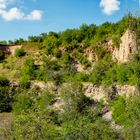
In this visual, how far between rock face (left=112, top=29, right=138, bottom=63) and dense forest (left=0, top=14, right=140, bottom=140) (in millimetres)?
831

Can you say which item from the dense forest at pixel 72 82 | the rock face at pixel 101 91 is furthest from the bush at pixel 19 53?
the rock face at pixel 101 91

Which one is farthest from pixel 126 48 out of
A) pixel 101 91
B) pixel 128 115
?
pixel 128 115

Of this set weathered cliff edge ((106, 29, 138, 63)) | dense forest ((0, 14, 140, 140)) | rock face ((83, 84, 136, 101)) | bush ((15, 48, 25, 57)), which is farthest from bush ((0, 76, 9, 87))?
weathered cliff edge ((106, 29, 138, 63))

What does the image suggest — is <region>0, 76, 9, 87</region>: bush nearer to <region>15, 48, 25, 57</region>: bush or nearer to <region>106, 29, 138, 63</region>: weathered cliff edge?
<region>15, 48, 25, 57</region>: bush

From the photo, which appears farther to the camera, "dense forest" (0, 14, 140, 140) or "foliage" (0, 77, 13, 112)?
"foliage" (0, 77, 13, 112)

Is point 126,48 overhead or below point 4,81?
overhead

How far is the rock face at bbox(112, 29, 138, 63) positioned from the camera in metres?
91.4

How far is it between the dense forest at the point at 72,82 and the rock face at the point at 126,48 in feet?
2.73

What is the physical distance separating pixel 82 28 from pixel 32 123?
47831mm

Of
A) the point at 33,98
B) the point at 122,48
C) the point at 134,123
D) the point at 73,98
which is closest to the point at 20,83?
the point at 33,98

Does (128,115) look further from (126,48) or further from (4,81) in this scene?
(4,81)

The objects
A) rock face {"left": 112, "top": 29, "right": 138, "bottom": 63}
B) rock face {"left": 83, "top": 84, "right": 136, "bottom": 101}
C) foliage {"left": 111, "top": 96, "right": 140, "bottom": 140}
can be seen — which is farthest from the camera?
rock face {"left": 112, "top": 29, "right": 138, "bottom": 63}

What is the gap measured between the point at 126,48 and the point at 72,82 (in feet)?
41.3

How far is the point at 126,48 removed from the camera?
307ft
